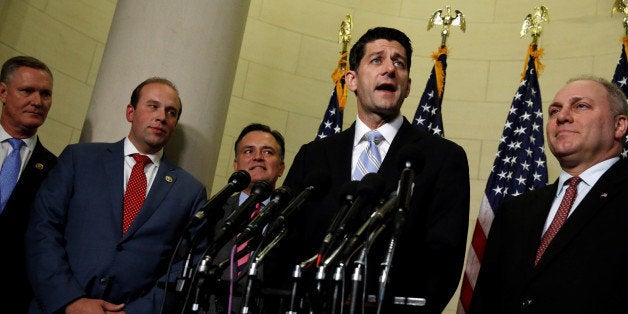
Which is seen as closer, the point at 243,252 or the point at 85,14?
the point at 243,252

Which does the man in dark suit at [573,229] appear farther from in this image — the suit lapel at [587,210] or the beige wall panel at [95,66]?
the beige wall panel at [95,66]

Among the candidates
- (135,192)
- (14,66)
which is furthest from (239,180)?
(14,66)

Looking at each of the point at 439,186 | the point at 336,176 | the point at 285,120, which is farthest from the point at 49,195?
the point at 285,120

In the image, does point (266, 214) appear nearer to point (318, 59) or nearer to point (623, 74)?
point (623, 74)

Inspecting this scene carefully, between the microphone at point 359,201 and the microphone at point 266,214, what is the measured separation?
0.25m

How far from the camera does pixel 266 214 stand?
2.32 m

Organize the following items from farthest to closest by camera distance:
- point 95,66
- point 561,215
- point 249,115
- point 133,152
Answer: point 249,115 < point 95,66 < point 133,152 < point 561,215

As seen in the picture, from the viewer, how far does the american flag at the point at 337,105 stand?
6.20 metres

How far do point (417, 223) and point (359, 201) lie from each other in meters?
0.48

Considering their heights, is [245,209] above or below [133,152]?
below

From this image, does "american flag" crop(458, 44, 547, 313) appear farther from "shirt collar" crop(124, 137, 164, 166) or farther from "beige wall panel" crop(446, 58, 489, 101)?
"shirt collar" crop(124, 137, 164, 166)

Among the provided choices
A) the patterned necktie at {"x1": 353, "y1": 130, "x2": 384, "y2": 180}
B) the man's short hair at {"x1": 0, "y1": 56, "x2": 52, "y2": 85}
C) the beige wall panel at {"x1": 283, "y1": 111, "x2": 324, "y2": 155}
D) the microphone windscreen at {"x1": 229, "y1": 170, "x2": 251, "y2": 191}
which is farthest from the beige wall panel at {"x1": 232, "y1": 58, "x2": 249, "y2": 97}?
the microphone windscreen at {"x1": 229, "y1": 170, "x2": 251, "y2": 191}

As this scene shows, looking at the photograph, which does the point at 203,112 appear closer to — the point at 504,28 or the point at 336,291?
the point at 336,291

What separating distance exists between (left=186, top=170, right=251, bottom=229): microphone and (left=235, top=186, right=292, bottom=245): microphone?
140 millimetres
